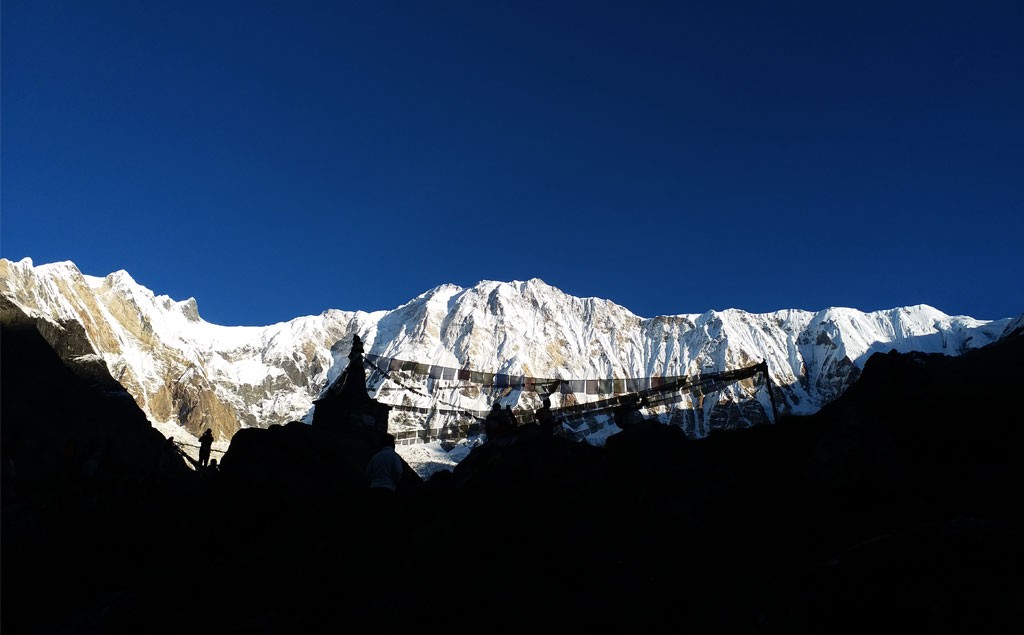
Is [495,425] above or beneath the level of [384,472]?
above

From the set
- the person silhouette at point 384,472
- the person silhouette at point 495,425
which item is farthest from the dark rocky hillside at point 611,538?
the person silhouette at point 495,425

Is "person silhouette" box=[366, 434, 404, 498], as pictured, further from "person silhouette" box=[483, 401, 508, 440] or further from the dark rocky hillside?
"person silhouette" box=[483, 401, 508, 440]

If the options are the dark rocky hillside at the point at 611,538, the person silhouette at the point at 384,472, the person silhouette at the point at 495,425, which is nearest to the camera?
the dark rocky hillside at the point at 611,538

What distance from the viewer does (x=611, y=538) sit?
10.3 m

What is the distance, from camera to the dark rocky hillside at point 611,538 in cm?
732

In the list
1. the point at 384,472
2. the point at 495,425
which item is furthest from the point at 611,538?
the point at 495,425

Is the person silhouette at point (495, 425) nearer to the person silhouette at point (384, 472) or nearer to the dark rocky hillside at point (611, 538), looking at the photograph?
the dark rocky hillside at point (611, 538)

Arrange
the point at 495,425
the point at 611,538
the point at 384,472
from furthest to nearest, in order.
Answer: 1. the point at 495,425
2. the point at 384,472
3. the point at 611,538

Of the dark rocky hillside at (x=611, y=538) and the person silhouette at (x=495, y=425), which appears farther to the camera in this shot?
the person silhouette at (x=495, y=425)

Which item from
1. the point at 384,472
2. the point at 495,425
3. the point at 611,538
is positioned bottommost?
A: the point at 611,538

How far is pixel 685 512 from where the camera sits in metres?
10.6

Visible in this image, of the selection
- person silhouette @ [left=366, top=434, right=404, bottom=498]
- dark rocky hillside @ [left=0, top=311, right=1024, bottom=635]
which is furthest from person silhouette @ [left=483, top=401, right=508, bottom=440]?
person silhouette @ [left=366, top=434, right=404, bottom=498]

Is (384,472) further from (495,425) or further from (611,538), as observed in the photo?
(611,538)

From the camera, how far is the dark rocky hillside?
7.32 m
